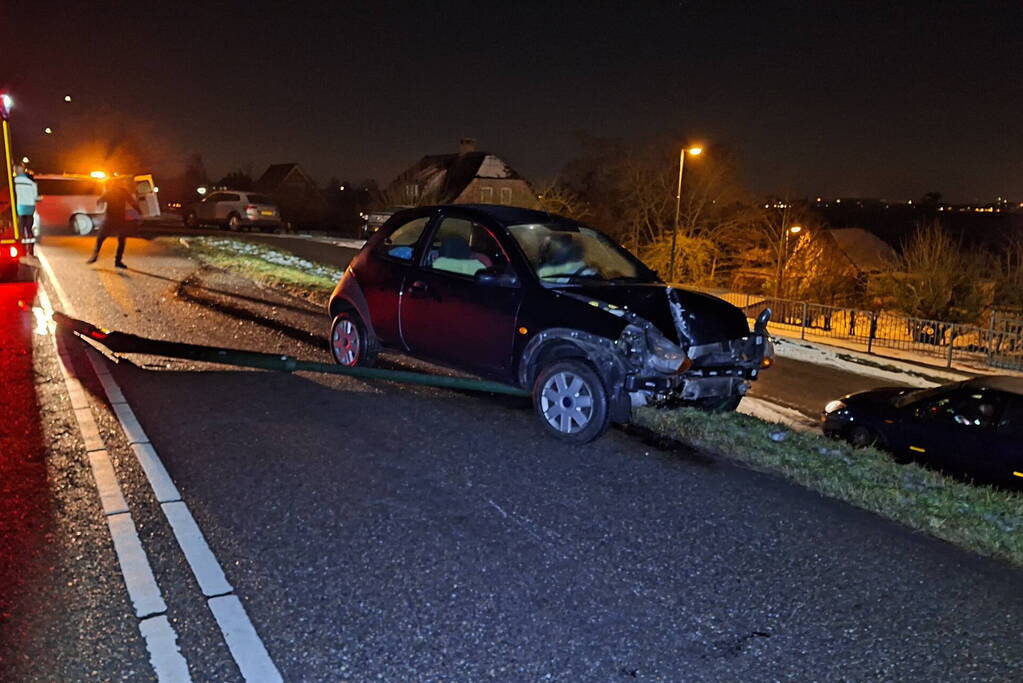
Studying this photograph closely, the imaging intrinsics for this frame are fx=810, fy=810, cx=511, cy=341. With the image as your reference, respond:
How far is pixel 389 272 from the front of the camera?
7.48 metres

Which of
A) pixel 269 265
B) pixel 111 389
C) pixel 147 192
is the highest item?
pixel 147 192

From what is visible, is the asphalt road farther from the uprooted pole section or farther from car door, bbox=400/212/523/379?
the uprooted pole section

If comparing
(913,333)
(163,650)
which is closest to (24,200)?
(163,650)

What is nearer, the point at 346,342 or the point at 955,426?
the point at 346,342

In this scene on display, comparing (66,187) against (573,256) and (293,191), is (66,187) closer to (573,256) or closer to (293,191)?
(573,256)

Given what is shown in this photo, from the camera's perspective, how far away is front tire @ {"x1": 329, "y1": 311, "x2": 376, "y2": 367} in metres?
7.76

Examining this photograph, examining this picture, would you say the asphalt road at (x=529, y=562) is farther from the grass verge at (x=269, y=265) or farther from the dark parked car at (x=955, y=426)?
the grass verge at (x=269, y=265)

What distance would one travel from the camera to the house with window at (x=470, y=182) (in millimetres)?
59438

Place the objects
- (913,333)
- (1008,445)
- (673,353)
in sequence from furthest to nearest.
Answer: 1. (913,333)
2. (1008,445)
3. (673,353)

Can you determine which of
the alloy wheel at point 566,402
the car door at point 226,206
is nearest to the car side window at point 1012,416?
the alloy wheel at point 566,402

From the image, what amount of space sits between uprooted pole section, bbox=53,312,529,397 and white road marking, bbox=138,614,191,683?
3803mm

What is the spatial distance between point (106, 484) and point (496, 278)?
10.1ft

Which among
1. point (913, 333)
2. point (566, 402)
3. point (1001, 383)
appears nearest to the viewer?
point (566, 402)

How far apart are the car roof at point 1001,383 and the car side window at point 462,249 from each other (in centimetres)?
725
